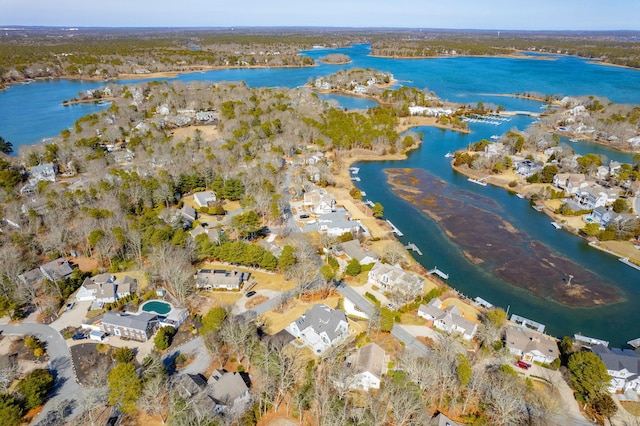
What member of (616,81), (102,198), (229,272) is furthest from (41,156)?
(616,81)

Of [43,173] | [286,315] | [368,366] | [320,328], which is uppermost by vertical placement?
[43,173]

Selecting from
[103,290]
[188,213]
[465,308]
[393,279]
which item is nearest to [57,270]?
[103,290]

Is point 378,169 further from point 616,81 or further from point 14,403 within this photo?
point 616,81

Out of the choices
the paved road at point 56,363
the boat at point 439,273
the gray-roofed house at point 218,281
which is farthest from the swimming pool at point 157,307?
the boat at point 439,273

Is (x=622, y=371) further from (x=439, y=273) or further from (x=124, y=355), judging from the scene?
(x=124, y=355)

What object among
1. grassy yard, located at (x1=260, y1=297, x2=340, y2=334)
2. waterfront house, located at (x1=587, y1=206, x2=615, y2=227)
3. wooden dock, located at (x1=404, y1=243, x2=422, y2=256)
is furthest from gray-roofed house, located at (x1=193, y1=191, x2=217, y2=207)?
waterfront house, located at (x1=587, y1=206, x2=615, y2=227)
